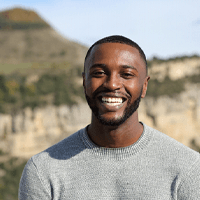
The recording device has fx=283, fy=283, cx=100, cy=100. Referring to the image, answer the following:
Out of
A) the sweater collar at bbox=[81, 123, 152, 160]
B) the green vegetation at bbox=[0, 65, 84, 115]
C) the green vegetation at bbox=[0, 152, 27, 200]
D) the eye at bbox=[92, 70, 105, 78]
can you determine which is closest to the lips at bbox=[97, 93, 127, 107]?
the eye at bbox=[92, 70, 105, 78]

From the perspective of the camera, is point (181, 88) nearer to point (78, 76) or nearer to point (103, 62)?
point (78, 76)

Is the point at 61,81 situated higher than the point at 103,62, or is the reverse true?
the point at 103,62

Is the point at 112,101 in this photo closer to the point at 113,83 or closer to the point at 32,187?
the point at 113,83

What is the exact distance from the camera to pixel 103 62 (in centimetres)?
238

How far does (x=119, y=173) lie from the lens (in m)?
2.44

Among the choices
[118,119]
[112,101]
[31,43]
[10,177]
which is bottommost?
[10,177]

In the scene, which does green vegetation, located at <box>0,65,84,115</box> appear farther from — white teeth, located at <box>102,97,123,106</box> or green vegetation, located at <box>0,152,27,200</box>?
white teeth, located at <box>102,97,123,106</box>

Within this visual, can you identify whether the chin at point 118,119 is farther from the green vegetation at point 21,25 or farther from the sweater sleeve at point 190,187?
the green vegetation at point 21,25

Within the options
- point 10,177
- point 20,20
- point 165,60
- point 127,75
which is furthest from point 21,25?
point 127,75

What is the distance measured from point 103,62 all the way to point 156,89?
28346 millimetres

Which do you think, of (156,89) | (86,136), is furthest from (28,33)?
(86,136)

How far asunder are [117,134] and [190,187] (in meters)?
0.75

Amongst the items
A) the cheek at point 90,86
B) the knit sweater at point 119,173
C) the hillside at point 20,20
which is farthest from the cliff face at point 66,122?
the hillside at point 20,20

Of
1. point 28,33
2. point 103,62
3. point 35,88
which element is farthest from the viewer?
point 28,33
